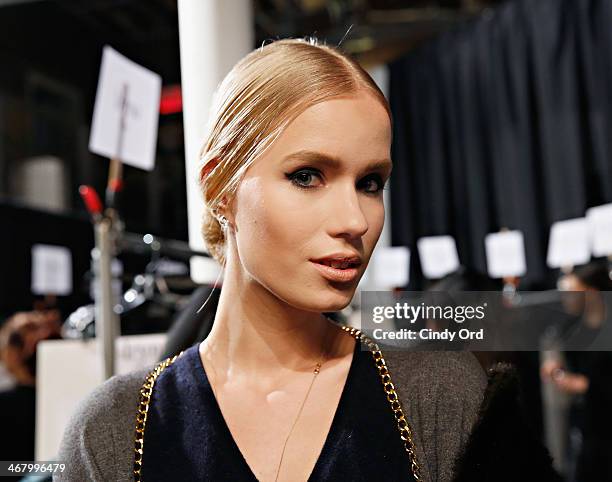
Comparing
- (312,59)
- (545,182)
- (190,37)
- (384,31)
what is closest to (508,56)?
(545,182)

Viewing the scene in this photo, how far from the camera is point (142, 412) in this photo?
3.09ft

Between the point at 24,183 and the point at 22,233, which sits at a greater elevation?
the point at 24,183

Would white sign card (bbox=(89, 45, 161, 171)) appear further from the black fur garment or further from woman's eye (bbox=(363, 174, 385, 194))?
the black fur garment

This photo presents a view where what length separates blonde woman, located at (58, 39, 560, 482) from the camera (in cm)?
85

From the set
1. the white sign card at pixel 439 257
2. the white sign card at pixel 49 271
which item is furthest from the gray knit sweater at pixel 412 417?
the white sign card at pixel 49 271

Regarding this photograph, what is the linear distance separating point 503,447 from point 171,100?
936 mm

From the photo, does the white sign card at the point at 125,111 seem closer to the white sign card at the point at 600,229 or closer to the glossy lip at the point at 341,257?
the glossy lip at the point at 341,257

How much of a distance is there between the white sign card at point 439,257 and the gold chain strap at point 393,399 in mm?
443

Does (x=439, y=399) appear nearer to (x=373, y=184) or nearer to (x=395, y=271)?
(x=373, y=184)

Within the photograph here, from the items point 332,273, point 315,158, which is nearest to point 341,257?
point 332,273

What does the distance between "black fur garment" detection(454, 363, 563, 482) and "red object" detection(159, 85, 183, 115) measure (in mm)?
776

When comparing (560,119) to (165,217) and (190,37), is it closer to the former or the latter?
(165,217)

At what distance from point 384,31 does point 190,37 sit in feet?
8.35

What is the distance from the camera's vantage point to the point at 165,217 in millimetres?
1808
